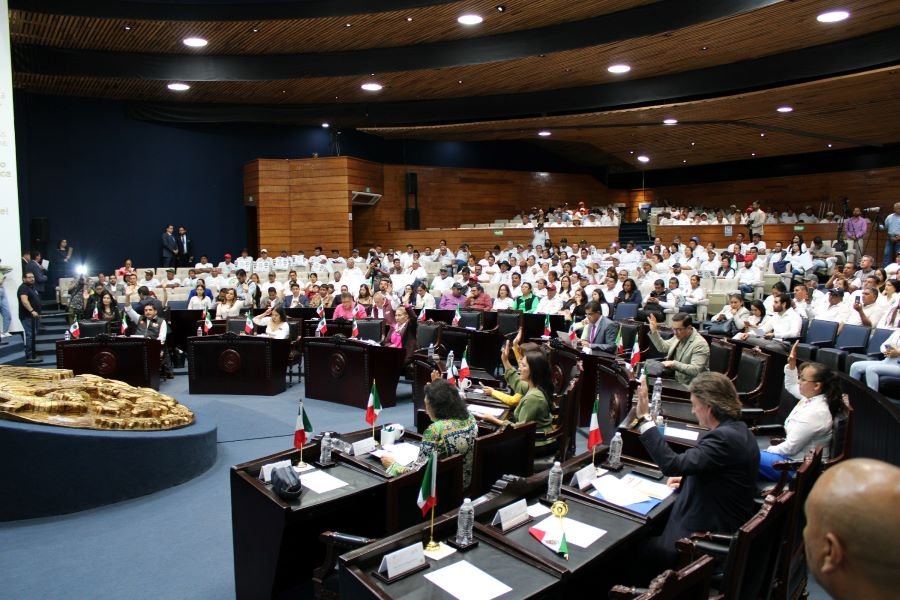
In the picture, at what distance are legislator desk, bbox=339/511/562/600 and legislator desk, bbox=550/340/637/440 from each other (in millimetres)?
2926

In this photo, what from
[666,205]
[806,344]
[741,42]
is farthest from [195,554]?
[666,205]

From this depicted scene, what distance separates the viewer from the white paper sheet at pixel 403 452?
12.5 feet

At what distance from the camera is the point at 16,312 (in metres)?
9.90

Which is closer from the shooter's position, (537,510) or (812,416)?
(537,510)

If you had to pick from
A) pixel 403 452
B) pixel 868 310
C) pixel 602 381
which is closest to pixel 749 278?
pixel 868 310

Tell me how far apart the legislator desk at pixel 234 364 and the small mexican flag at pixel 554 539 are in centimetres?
619

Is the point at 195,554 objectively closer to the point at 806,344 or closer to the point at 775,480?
the point at 775,480

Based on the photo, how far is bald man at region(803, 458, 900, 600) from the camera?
1.12 m

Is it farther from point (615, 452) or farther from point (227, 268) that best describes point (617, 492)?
point (227, 268)

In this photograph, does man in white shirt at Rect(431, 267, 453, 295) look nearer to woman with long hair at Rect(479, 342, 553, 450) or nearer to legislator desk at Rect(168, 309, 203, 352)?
legislator desk at Rect(168, 309, 203, 352)

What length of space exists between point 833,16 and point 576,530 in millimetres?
9768

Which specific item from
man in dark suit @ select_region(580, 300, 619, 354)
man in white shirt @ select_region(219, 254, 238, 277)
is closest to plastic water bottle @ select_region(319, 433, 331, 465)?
man in dark suit @ select_region(580, 300, 619, 354)

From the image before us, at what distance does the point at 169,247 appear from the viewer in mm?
16672

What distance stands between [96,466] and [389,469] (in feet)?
8.28
